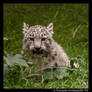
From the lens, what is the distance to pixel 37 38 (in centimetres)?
425

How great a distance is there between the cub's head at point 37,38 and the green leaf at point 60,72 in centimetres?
41

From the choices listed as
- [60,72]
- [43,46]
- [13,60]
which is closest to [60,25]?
[43,46]

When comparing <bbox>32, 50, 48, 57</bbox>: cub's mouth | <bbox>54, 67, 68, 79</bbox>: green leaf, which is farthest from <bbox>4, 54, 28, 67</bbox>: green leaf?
<bbox>32, 50, 48, 57</bbox>: cub's mouth

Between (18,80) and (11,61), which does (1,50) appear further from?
(18,80)

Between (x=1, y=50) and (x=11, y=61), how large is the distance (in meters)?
0.60

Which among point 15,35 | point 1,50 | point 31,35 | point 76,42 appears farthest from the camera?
point 76,42

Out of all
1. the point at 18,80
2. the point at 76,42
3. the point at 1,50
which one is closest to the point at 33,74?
the point at 18,80

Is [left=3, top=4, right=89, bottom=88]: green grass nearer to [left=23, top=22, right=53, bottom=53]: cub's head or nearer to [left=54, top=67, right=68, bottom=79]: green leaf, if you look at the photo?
[left=54, top=67, right=68, bottom=79]: green leaf

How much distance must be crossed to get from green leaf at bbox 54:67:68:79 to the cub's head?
1.33ft

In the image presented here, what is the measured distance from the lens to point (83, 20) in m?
7.03

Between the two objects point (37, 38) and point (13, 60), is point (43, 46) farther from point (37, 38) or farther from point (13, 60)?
point (13, 60)

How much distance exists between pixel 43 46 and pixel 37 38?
0.14 m

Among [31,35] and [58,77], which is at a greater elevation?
[31,35]

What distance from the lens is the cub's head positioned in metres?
4.23
